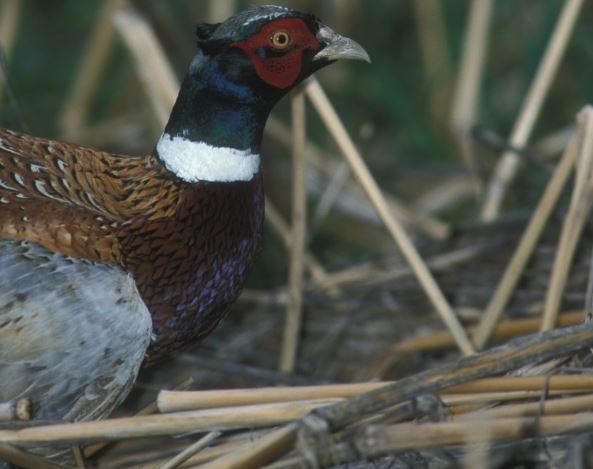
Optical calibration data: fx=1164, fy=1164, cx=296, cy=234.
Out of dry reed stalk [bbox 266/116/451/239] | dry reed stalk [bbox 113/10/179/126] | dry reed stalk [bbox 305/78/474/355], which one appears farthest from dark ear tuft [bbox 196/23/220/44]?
dry reed stalk [bbox 266/116/451/239]

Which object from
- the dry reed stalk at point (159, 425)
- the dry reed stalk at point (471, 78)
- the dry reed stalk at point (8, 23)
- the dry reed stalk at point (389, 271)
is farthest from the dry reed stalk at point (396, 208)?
the dry reed stalk at point (159, 425)

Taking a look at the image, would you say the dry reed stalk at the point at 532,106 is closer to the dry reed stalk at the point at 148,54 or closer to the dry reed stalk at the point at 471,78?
the dry reed stalk at the point at 471,78

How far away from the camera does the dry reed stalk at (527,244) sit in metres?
2.58

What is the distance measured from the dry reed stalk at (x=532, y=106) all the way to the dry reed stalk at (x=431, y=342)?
470 mm

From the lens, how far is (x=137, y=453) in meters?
2.45

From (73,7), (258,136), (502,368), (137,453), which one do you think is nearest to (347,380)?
(137,453)

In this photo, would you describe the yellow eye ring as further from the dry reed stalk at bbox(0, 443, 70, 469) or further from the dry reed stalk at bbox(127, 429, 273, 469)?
the dry reed stalk at bbox(0, 443, 70, 469)

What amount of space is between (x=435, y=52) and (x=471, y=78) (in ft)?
2.53

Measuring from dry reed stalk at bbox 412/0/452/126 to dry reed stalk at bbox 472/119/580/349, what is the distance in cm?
168

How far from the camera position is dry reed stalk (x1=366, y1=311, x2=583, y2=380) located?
8.87ft

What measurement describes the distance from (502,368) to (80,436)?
677 millimetres

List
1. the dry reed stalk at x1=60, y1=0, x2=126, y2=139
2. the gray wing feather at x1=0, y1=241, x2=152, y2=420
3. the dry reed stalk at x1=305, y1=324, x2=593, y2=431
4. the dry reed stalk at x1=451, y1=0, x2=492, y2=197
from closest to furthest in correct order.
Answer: the dry reed stalk at x1=305, y1=324, x2=593, y2=431 → the gray wing feather at x1=0, y1=241, x2=152, y2=420 → the dry reed stalk at x1=451, y1=0, x2=492, y2=197 → the dry reed stalk at x1=60, y1=0, x2=126, y2=139

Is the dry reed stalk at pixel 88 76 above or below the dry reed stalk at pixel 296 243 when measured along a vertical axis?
above

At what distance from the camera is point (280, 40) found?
2230mm
